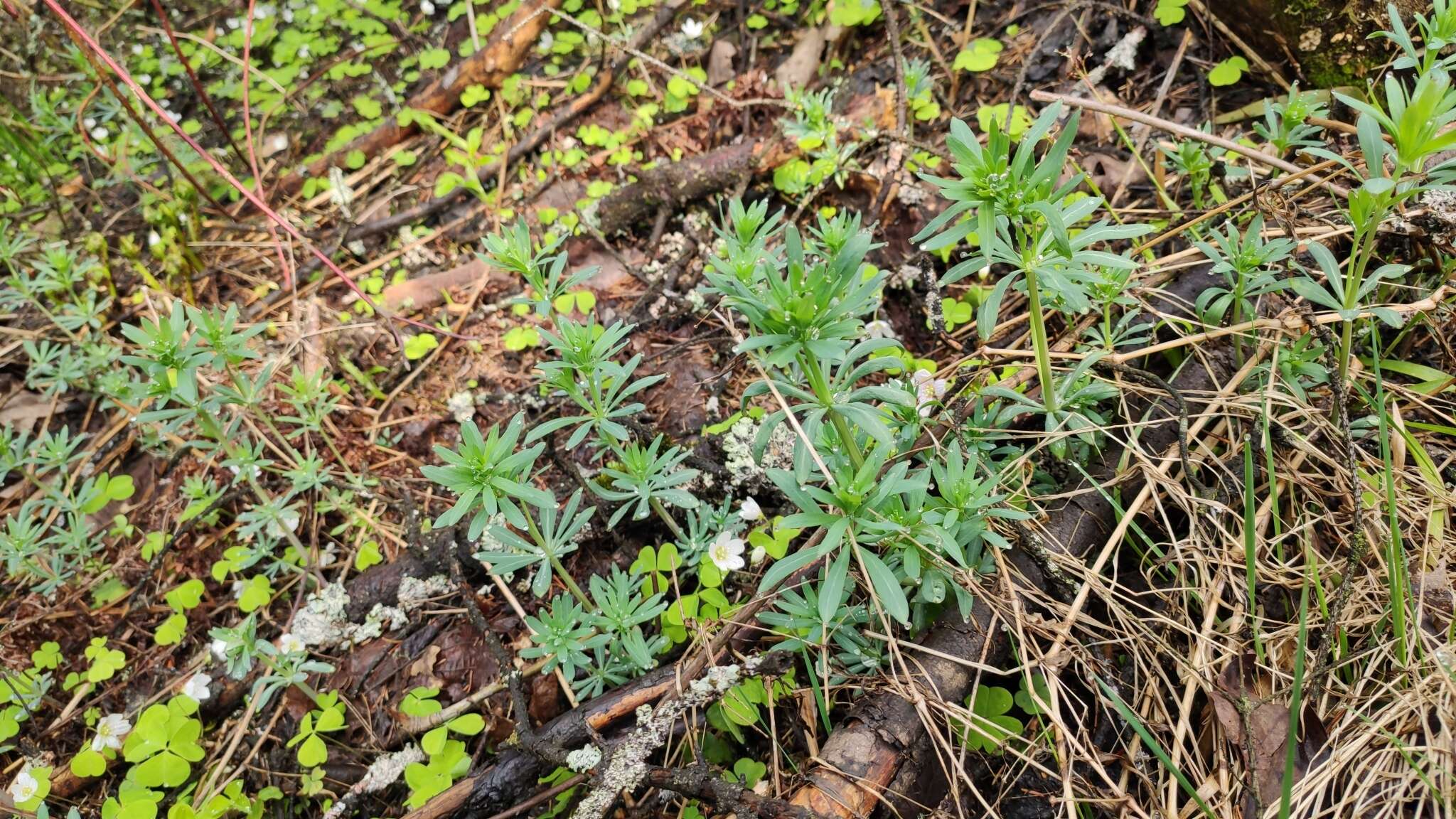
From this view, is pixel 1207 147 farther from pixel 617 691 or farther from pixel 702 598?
pixel 617 691

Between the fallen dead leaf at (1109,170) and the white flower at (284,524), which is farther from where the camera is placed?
the fallen dead leaf at (1109,170)

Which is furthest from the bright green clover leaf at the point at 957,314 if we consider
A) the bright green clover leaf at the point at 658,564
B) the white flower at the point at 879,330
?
the bright green clover leaf at the point at 658,564

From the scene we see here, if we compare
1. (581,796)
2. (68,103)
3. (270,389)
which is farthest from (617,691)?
(68,103)

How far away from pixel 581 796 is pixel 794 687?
64 cm

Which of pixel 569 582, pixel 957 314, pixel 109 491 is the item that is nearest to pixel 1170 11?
pixel 957 314

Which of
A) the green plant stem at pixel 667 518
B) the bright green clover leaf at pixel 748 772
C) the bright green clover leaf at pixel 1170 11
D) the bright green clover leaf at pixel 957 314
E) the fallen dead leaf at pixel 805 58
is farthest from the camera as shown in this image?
the fallen dead leaf at pixel 805 58

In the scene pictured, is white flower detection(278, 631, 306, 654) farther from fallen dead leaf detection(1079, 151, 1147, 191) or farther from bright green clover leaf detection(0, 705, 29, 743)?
fallen dead leaf detection(1079, 151, 1147, 191)

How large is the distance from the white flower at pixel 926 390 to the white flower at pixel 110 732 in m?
2.75

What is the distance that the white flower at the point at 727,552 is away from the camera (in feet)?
7.72

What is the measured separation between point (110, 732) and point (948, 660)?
268 centimetres

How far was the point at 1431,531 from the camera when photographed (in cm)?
188

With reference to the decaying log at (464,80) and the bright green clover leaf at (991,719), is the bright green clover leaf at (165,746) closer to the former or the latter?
the bright green clover leaf at (991,719)

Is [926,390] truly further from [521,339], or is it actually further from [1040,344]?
[521,339]

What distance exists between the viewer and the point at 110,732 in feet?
8.53
